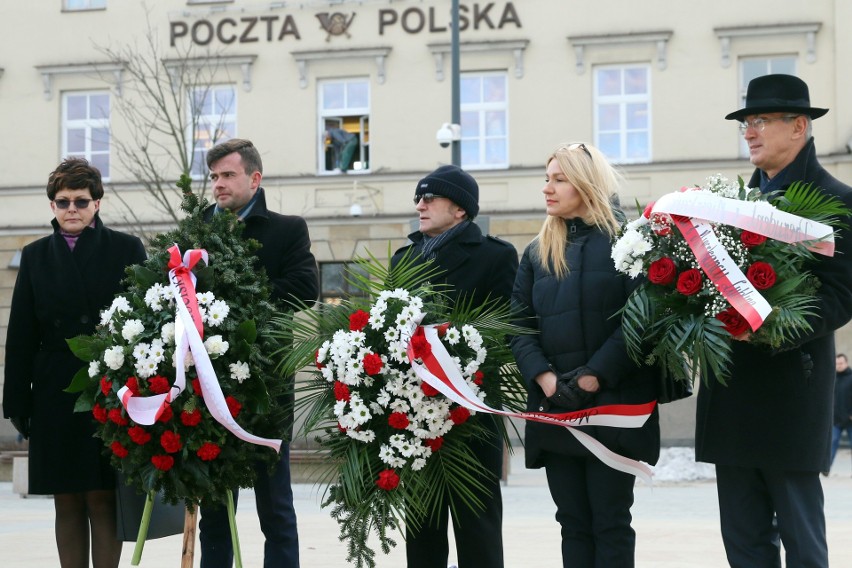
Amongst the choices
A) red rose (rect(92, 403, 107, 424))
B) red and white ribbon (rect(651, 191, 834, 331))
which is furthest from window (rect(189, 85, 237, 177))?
red and white ribbon (rect(651, 191, 834, 331))

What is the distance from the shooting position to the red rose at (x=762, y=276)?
4617mm

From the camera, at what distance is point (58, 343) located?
630 centimetres

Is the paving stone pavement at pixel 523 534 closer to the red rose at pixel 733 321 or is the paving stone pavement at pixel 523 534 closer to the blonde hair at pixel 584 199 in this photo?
the blonde hair at pixel 584 199

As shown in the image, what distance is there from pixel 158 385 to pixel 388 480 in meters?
1.05

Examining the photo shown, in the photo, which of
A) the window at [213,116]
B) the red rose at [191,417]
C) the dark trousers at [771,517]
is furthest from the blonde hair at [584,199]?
the window at [213,116]

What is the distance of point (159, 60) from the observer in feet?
81.6

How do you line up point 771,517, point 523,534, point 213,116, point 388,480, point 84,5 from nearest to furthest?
1. point 771,517
2. point 388,480
3. point 523,534
4. point 213,116
5. point 84,5

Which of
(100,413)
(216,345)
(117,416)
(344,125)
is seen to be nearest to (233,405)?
(216,345)

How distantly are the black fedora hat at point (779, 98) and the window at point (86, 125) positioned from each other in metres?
21.3

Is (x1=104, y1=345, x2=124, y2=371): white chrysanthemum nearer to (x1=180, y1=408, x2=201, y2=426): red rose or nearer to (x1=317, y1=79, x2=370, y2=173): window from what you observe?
(x1=180, y1=408, x2=201, y2=426): red rose

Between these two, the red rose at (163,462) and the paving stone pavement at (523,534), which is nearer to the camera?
the red rose at (163,462)

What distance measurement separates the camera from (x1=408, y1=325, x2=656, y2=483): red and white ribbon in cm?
507

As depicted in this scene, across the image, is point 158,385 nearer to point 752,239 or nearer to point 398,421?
point 398,421

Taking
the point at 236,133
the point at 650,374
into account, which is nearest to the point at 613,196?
the point at 650,374
